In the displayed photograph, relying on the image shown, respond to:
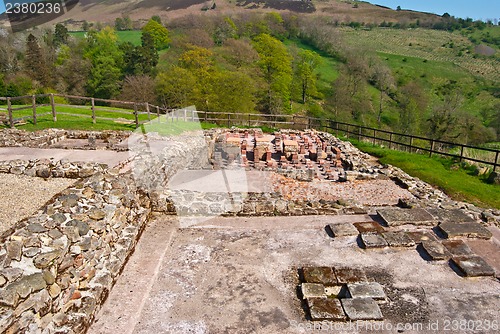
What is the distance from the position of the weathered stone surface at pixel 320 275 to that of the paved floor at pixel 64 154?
5928mm

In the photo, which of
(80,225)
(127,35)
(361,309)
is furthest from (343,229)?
(127,35)

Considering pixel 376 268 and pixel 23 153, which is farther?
pixel 23 153

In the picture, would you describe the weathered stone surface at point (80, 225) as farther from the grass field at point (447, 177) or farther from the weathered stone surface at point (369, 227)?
the grass field at point (447, 177)

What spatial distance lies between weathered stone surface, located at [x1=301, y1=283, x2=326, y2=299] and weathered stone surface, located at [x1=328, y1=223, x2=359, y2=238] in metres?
1.51

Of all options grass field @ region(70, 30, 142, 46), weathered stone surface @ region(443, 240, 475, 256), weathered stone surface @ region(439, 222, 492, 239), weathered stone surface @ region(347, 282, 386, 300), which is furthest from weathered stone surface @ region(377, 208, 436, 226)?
grass field @ region(70, 30, 142, 46)

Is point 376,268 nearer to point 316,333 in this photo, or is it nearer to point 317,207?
point 316,333

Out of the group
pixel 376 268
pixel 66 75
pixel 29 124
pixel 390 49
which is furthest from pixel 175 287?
pixel 390 49

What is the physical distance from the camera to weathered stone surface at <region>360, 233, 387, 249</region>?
5445 mm

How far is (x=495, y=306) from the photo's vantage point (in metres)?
4.26

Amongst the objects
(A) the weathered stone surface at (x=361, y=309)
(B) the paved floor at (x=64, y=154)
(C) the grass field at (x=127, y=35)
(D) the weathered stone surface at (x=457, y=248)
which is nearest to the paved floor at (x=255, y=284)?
(A) the weathered stone surface at (x=361, y=309)

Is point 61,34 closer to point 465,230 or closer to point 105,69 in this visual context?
point 105,69

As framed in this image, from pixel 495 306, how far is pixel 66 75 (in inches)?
2017

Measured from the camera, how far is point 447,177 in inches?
480

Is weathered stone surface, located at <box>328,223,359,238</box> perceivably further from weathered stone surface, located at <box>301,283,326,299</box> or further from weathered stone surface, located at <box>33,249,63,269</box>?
weathered stone surface, located at <box>33,249,63,269</box>
